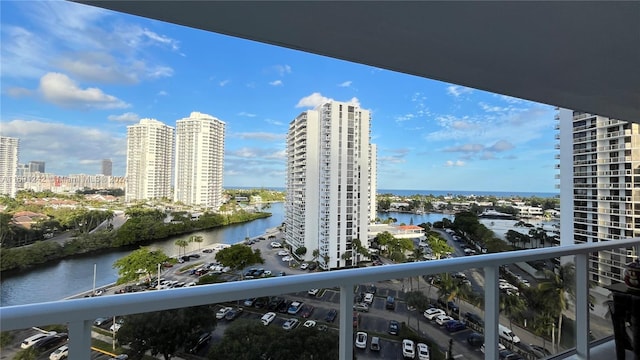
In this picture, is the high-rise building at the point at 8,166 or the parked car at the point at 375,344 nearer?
the parked car at the point at 375,344

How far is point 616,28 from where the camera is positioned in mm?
1438


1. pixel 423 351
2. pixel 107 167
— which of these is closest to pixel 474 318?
pixel 423 351

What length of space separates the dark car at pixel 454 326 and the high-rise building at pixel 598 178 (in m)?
3.10

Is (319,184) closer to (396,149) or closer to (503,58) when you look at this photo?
(396,149)

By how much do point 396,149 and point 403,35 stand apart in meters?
7.56

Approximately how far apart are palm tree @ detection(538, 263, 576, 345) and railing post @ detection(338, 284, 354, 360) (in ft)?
4.90

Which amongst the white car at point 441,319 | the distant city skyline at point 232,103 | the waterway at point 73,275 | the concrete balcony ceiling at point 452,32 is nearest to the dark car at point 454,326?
the white car at point 441,319

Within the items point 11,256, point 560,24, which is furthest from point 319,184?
point 560,24

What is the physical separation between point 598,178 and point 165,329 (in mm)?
6161

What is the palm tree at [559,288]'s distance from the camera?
2068mm

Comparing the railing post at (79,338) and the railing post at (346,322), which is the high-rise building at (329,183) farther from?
the railing post at (79,338)

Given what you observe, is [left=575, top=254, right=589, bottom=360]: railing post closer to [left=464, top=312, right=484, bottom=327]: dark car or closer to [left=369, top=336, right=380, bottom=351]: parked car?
[left=464, top=312, right=484, bottom=327]: dark car

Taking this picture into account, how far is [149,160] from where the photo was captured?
4.74 m

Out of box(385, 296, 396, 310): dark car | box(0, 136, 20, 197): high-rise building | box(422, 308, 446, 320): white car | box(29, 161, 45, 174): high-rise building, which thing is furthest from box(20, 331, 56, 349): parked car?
box(29, 161, 45, 174): high-rise building
